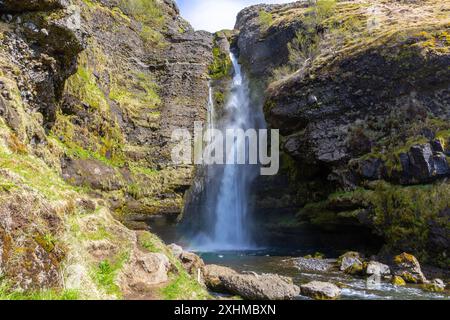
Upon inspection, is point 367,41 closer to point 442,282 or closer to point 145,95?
point 442,282

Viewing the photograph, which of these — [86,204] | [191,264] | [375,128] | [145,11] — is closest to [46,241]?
[86,204]

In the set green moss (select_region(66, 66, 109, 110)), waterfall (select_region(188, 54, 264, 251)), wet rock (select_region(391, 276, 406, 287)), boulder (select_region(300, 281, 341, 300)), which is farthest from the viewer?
waterfall (select_region(188, 54, 264, 251))

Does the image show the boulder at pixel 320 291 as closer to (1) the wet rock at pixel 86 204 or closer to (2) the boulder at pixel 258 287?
(2) the boulder at pixel 258 287

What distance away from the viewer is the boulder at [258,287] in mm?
13578

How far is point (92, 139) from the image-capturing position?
26.5m

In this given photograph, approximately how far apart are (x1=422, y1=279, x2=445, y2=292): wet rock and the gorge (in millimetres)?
151

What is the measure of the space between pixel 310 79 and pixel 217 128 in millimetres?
13174

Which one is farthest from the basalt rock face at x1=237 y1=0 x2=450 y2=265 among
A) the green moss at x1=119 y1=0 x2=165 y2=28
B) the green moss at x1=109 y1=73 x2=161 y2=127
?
the green moss at x1=119 y1=0 x2=165 y2=28

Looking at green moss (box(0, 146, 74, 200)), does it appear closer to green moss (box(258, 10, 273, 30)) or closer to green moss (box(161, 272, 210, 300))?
green moss (box(161, 272, 210, 300))

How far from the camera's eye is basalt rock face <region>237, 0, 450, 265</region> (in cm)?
2230

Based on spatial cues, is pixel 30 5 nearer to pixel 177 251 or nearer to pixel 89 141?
pixel 89 141

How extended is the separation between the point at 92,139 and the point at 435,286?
23.8 meters

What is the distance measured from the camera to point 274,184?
118ft

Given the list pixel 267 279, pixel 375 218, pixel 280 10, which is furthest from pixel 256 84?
pixel 267 279
